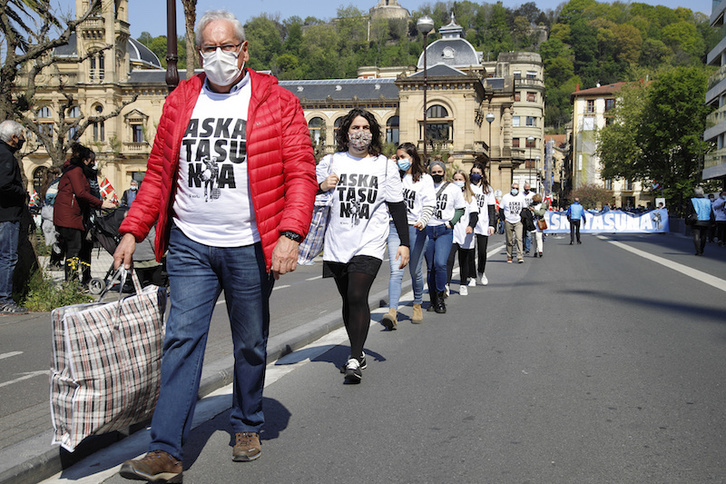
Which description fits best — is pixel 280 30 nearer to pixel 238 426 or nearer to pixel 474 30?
pixel 474 30

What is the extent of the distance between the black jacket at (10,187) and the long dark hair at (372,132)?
14.0 ft

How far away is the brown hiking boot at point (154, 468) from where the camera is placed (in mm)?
3512

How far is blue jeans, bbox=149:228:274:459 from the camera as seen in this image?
3.72 meters

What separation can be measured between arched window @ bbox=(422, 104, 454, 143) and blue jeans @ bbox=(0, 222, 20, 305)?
6308 centimetres

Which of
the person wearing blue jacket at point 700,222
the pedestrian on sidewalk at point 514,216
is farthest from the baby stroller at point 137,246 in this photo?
the person wearing blue jacket at point 700,222

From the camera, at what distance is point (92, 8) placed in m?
12.0

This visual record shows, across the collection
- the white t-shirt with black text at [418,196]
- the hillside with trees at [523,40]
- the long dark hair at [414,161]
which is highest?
the hillside with trees at [523,40]

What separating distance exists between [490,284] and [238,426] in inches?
414

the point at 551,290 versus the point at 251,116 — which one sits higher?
→ the point at 251,116

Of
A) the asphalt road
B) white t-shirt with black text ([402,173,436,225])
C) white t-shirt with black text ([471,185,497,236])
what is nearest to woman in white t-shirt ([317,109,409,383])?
the asphalt road

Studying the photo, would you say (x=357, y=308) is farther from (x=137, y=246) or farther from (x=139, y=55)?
(x=139, y=55)

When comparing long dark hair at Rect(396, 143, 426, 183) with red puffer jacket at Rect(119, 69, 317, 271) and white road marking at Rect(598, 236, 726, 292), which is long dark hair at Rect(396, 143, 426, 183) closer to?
red puffer jacket at Rect(119, 69, 317, 271)

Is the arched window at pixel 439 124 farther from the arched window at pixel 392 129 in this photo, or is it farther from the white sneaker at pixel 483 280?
the white sneaker at pixel 483 280

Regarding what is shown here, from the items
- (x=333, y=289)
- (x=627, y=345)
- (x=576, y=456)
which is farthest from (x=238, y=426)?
(x=333, y=289)
